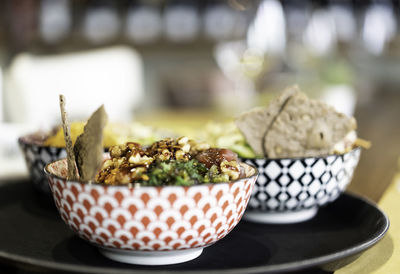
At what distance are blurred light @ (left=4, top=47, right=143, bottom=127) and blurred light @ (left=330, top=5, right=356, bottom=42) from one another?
2790 mm

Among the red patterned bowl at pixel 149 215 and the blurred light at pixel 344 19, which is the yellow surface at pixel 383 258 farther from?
the blurred light at pixel 344 19

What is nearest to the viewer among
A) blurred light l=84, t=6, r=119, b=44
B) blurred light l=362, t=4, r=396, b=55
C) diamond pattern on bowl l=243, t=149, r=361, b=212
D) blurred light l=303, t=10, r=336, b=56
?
diamond pattern on bowl l=243, t=149, r=361, b=212

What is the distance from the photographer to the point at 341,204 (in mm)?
941

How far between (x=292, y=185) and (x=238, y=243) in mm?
152

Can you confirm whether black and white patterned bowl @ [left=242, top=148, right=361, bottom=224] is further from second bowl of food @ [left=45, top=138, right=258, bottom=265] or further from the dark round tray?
second bowl of food @ [left=45, top=138, right=258, bottom=265]

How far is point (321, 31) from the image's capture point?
221 inches

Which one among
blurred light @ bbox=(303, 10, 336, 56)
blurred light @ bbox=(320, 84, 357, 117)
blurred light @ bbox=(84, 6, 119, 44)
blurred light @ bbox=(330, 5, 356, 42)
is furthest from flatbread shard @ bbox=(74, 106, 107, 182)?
blurred light @ bbox=(330, 5, 356, 42)

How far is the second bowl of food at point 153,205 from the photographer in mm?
596

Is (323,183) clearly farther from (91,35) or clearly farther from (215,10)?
(215,10)

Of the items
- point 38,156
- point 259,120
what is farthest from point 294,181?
point 38,156

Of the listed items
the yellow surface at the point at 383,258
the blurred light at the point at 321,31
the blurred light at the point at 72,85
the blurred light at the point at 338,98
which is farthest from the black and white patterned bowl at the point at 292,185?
the blurred light at the point at 321,31

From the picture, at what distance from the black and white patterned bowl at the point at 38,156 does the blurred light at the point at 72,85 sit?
1118 millimetres

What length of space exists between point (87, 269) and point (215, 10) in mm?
4460

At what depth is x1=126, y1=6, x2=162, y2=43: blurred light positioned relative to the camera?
4.62 m
